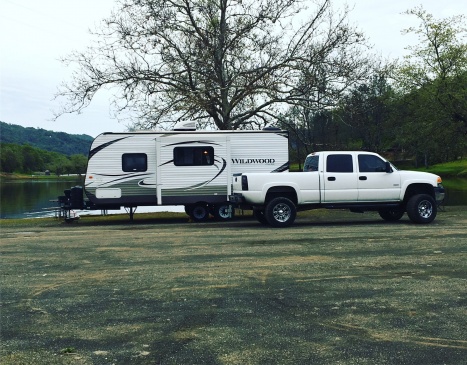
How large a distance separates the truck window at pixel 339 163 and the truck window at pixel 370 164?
30 cm

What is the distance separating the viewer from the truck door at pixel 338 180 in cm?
1518

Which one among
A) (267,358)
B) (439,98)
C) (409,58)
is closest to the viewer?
(267,358)

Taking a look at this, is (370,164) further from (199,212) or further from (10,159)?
(10,159)

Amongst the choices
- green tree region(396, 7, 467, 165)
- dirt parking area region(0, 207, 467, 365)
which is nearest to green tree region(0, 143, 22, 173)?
green tree region(396, 7, 467, 165)

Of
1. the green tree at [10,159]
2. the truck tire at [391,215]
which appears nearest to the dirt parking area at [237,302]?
the truck tire at [391,215]

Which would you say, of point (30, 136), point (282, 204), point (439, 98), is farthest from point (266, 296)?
point (30, 136)

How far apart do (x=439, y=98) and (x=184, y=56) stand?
54.7ft

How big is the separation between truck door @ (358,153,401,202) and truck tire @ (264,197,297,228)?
207 centimetres

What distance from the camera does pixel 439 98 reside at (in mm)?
30484

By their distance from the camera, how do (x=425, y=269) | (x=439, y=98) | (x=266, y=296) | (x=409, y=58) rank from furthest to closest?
(x=409, y=58)
(x=439, y=98)
(x=425, y=269)
(x=266, y=296)

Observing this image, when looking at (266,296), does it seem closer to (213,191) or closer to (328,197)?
(328,197)

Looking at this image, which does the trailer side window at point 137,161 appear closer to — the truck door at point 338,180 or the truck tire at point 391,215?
the truck door at point 338,180

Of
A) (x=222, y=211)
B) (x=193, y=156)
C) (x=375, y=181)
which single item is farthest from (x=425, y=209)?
A: (x=193, y=156)

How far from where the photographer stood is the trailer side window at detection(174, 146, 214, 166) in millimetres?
17938
